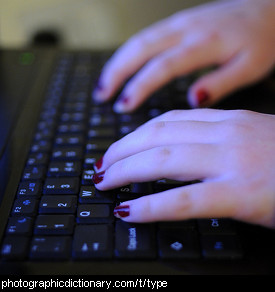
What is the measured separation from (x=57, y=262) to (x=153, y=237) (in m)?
0.09

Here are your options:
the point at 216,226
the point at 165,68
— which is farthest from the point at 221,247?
the point at 165,68

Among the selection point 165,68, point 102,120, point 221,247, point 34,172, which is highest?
point 165,68

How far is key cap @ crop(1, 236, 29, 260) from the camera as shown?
35 cm

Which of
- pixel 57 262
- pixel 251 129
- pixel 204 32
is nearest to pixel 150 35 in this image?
pixel 204 32

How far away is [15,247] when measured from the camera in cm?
36

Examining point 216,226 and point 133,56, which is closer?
point 216,226

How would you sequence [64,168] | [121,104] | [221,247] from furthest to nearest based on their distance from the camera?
1. [121,104]
2. [64,168]
3. [221,247]

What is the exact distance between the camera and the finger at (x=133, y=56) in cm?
62

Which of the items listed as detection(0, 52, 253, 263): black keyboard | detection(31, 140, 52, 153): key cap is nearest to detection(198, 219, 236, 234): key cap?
detection(0, 52, 253, 263): black keyboard

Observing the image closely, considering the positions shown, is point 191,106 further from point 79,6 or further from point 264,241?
point 79,6

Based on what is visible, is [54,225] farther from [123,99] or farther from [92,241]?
[123,99]

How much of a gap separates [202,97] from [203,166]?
0.81 feet

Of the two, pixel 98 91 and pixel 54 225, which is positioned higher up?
pixel 98 91

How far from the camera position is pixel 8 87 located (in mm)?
632
